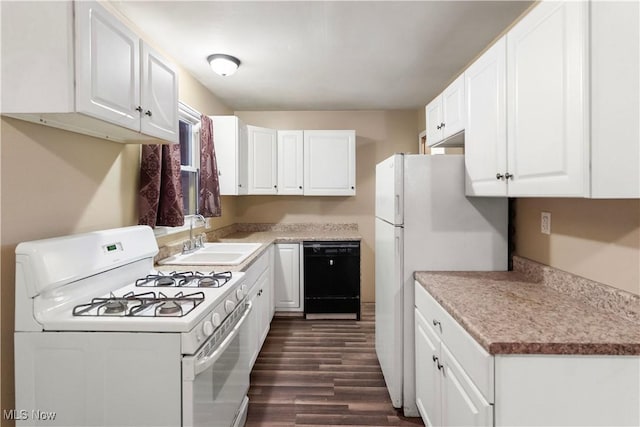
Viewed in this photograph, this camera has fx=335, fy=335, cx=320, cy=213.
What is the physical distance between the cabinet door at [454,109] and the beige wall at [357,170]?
2.12 metres

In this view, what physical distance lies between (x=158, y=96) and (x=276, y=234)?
98.3 inches

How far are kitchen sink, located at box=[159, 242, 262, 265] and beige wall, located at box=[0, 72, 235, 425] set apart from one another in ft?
1.48

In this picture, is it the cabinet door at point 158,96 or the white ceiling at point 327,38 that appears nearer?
the cabinet door at point 158,96

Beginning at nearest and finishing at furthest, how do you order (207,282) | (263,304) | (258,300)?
(207,282) → (258,300) → (263,304)

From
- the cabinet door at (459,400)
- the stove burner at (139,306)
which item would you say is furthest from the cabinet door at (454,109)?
the stove burner at (139,306)

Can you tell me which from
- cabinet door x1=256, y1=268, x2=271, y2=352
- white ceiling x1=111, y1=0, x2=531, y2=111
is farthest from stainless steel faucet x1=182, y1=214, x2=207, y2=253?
white ceiling x1=111, y1=0, x2=531, y2=111

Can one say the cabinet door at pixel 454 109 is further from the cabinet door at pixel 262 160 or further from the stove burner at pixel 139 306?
the cabinet door at pixel 262 160

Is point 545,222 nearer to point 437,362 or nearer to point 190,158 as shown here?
point 437,362

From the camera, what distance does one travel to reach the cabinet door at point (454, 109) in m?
1.92

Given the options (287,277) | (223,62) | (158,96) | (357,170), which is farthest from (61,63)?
(357,170)

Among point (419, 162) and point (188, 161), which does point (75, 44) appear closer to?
point (419, 162)

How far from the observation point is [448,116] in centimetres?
211

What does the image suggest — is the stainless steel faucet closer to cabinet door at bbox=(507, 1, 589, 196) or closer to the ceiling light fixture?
the ceiling light fixture

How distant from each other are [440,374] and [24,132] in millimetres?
2050
